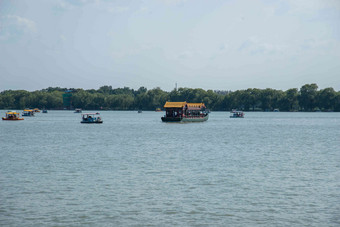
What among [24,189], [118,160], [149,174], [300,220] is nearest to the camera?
[300,220]

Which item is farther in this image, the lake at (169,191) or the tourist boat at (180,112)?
the tourist boat at (180,112)

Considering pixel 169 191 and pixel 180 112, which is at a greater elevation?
pixel 180 112

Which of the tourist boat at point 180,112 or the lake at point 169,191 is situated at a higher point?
the tourist boat at point 180,112

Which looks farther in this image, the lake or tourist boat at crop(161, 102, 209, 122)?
tourist boat at crop(161, 102, 209, 122)

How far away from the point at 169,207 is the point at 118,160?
70.3 feet

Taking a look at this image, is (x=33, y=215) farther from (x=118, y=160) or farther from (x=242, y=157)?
(x=242, y=157)

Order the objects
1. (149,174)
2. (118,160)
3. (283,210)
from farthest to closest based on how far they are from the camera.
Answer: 1. (118,160)
2. (149,174)
3. (283,210)

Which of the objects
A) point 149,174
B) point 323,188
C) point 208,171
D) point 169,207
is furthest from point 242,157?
point 169,207

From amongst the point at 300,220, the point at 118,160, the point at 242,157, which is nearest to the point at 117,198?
the point at 300,220

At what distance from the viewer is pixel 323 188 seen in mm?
29422

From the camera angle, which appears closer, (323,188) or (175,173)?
(323,188)

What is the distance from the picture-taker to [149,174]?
3538 centimetres

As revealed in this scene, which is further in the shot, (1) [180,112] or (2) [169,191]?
(1) [180,112]

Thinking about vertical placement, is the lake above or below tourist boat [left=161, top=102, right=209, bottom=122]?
below
